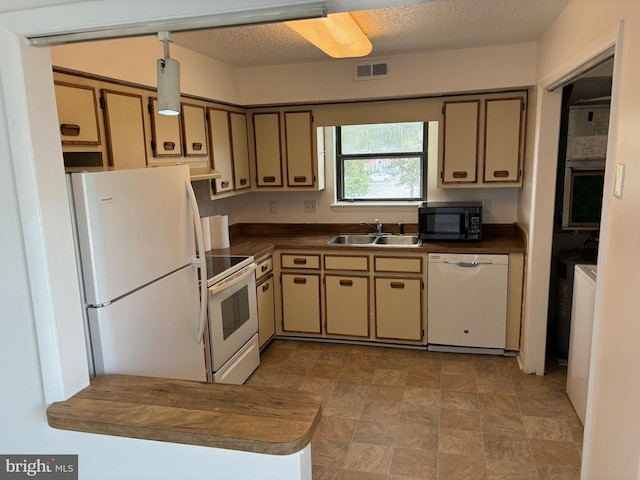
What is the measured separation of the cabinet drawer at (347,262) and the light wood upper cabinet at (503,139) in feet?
4.01

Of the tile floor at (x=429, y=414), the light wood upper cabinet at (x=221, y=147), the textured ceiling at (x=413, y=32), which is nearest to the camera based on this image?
the tile floor at (x=429, y=414)

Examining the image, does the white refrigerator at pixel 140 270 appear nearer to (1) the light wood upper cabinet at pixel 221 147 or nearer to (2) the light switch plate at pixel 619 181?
(1) the light wood upper cabinet at pixel 221 147

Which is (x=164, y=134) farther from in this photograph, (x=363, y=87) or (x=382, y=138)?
(x=382, y=138)

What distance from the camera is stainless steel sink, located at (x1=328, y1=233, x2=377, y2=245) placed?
4156 millimetres

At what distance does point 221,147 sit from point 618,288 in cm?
287

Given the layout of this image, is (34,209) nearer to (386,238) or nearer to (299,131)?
(299,131)

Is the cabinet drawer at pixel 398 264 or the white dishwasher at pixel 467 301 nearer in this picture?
the white dishwasher at pixel 467 301

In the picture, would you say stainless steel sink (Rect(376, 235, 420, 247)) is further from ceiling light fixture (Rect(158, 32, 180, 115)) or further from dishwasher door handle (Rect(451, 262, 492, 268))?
ceiling light fixture (Rect(158, 32, 180, 115))

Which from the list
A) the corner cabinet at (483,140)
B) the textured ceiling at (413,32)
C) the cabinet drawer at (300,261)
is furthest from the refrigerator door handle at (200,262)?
the corner cabinet at (483,140)

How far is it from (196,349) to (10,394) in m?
0.87

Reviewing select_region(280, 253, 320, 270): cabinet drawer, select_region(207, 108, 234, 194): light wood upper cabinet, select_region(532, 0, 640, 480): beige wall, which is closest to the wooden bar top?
select_region(532, 0, 640, 480): beige wall

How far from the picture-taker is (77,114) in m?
2.19

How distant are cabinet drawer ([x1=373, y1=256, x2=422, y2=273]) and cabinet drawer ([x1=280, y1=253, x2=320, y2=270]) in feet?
1.63

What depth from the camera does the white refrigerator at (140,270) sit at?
1.62 meters
